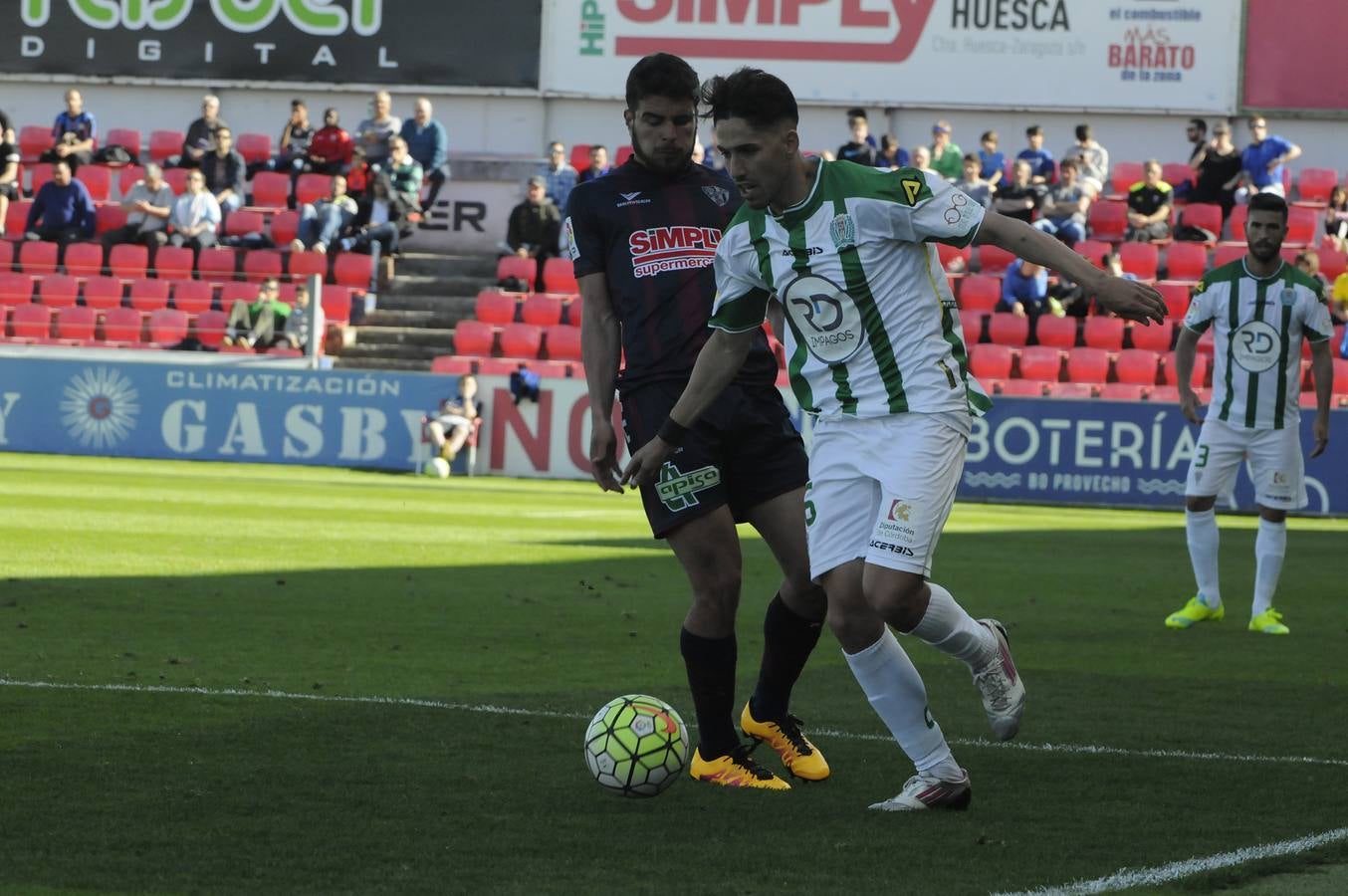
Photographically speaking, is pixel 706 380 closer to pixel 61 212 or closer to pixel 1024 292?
pixel 1024 292

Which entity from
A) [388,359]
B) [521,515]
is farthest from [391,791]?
[388,359]

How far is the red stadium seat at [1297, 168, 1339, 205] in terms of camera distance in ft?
89.7

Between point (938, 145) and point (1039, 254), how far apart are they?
21338 millimetres

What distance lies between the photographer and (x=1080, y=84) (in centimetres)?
2888

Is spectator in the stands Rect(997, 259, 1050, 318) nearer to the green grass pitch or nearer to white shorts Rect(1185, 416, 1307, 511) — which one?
the green grass pitch

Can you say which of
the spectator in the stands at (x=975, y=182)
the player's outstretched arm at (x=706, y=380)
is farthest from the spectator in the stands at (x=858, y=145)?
the player's outstretched arm at (x=706, y=380)

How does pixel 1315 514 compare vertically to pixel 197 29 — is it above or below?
below

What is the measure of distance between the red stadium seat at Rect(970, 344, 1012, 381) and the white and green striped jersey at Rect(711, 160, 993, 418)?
59.8ft

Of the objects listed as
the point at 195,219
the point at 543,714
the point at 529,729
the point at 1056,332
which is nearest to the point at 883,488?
the point at 529,729

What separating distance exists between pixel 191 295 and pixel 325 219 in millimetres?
2375

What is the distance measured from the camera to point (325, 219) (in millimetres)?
27375

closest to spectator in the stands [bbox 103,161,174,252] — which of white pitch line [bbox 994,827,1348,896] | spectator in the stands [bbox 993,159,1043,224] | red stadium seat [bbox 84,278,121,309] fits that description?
red stadium seat [bbox 84,278,121,309]

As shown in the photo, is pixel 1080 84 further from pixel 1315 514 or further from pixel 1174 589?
pixel 1174 589

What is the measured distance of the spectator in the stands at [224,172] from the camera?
27938 mm
